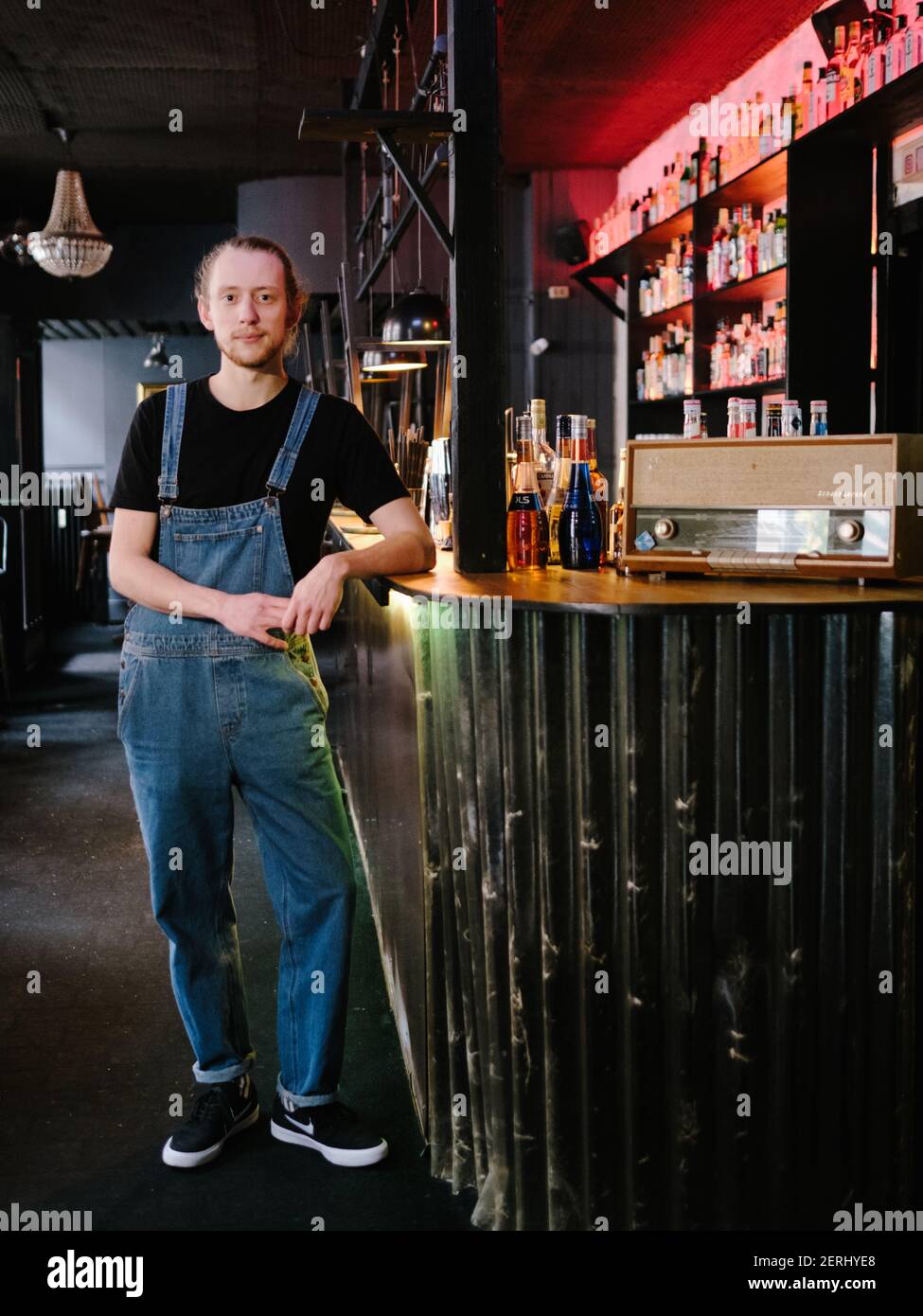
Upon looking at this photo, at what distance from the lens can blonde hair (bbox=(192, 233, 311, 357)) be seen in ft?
7.16

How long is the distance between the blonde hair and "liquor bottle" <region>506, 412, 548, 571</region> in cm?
54

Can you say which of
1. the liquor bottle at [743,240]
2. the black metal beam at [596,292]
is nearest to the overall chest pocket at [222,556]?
the liquor bottle at [743,240]

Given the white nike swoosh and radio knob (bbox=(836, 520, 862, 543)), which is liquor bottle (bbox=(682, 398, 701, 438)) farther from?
the white nike swoosh

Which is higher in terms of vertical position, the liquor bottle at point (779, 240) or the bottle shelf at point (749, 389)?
the liquor bottle at point (779, 240)

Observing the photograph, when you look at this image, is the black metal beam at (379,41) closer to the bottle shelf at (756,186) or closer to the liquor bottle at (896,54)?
the bottle shelf at (756,186)

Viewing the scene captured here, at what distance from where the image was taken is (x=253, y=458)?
2.14 metres

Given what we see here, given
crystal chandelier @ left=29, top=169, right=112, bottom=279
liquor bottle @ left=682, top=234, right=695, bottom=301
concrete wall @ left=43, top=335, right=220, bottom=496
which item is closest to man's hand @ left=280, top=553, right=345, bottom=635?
liquor bottle @ left=682, top=234, right=695, bottom=301

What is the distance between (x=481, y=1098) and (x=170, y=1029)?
1.10 meters

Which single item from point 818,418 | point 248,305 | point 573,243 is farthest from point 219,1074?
point 573,243

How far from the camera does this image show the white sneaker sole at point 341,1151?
2268 mm

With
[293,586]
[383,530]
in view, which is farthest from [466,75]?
[293,586]

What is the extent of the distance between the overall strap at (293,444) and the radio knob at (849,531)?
35.1 inches

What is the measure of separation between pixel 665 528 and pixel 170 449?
835 millimetres
